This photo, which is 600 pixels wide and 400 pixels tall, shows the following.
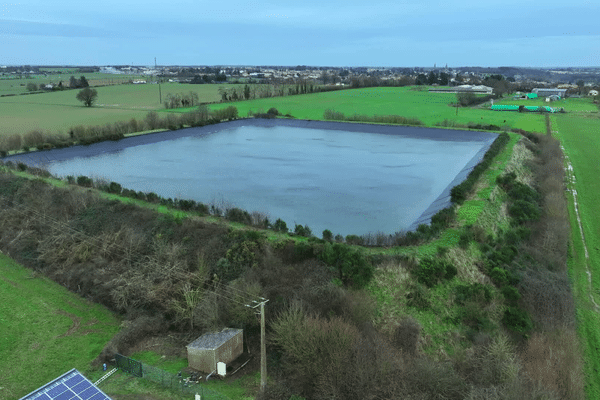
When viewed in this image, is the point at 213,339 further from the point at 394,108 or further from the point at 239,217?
the point at 394,108

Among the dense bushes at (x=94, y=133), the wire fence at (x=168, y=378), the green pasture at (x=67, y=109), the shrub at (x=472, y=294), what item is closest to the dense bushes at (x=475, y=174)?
the shrub at (x=472, y=294)

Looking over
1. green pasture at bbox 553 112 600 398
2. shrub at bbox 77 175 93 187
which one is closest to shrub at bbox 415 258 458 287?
green pasture at bbox 553 112 600 398

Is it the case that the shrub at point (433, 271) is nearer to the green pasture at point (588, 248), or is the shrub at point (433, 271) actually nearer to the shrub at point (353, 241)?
the shrub at point (353, 241)

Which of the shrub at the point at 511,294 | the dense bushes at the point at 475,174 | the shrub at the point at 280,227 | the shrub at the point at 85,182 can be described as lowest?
the shrub at the point at 511,294

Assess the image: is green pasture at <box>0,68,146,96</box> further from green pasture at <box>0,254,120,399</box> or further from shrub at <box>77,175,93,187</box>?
green pasture at <box>0,254,120,399</box>

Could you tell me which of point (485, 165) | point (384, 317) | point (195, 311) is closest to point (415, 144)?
point (485, 165)

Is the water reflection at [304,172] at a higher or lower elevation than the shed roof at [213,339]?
higher

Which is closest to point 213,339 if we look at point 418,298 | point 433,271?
point 418,298
